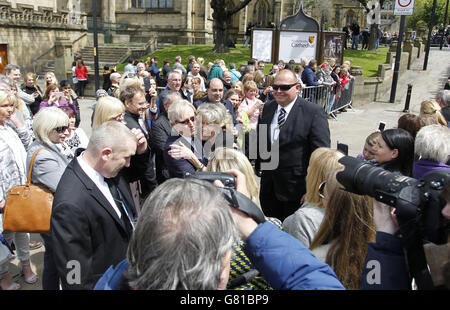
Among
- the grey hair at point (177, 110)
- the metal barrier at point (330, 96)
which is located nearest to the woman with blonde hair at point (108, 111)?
the grey hair at point (177, 110)

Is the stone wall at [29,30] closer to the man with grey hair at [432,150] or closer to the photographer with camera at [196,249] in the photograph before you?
the man with grey hair at [432,150]

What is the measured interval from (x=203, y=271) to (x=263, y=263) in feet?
0.88

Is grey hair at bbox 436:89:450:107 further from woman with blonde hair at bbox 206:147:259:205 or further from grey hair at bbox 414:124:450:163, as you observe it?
woman with blonde hair at bbox 206:147:259:205

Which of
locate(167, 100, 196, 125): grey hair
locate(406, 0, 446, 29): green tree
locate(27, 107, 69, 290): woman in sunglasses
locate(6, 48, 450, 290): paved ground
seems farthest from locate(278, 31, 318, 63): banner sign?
locate(406, 0, 446, 29): green tree

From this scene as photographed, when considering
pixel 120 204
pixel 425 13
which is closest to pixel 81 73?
pixel 120 204

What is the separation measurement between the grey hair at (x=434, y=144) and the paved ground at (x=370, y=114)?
13.0 feet

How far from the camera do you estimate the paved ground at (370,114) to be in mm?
4832

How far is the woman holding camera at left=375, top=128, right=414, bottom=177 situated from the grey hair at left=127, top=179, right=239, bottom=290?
254cm

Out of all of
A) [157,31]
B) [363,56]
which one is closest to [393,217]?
[363,56]

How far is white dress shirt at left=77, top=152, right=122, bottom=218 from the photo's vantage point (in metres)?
2.43

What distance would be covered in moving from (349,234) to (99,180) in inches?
63.8

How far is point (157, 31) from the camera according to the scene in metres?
32.2

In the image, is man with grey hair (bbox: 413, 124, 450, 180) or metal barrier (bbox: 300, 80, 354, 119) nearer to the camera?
man with grey hair (bbox: 413, 124, 450, 180)

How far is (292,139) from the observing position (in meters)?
3.92
